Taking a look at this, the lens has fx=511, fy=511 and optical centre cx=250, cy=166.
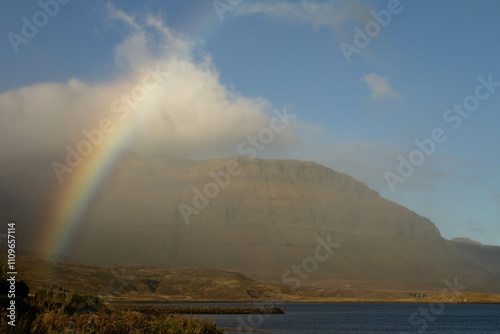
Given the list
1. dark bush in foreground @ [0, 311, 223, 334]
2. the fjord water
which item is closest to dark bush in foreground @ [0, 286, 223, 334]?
dark bush in foreground @ [0, 311, 223, 334]

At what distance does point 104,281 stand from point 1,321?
183 meters

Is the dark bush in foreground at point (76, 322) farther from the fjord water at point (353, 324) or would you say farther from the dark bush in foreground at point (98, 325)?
the fjord water at point (353, 324)

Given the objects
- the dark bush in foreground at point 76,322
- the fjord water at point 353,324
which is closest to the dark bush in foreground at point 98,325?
the dark bush in foreground at point 76,322

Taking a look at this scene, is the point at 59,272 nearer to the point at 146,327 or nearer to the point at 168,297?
the point at 168,297

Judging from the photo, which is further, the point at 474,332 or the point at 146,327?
the point at 474,332

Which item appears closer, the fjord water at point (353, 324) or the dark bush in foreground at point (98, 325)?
the dark bush in foreground at point (98, 325)

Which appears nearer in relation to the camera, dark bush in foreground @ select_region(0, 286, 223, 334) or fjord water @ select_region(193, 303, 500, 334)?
dark bush in foreground @ select_region(0, 286, 223, 334)

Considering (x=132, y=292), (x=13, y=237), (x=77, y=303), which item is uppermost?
(x=13, y=237)

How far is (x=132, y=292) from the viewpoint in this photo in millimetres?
190375

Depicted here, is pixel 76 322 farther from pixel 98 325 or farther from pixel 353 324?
pixel 353 324

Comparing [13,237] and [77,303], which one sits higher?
[13,237]

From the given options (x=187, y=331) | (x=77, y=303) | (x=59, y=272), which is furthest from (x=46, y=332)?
(x=59, y=272)

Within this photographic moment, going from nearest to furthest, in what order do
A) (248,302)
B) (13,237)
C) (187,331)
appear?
(13,237)
(187,331)
(248,302)

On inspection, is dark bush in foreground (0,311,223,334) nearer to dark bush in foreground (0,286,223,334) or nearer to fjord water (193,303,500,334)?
dark bush in foreground (0,286,223,334)
